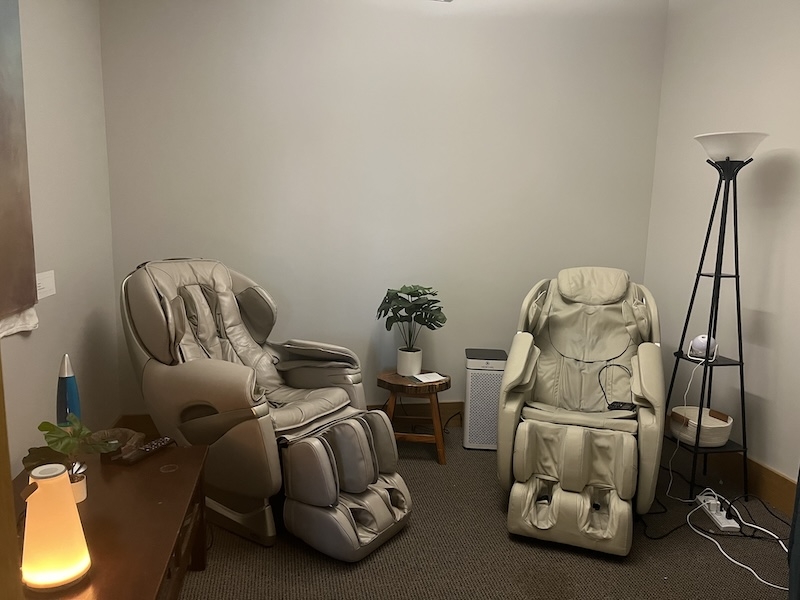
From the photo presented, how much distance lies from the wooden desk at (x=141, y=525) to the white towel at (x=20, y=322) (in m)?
0.47

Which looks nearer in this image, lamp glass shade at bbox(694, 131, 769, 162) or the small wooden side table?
lamp glass shade at bbox(694, 131, 769, 162)

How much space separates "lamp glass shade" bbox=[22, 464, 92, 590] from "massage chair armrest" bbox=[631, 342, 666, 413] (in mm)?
2025

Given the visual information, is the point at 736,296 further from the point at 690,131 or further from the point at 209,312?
the point at 209,312

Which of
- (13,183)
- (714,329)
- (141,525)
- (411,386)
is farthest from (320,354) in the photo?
(714,329)

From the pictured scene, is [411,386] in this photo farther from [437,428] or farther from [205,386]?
[205,386]

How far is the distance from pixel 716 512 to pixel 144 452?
236 centimetres

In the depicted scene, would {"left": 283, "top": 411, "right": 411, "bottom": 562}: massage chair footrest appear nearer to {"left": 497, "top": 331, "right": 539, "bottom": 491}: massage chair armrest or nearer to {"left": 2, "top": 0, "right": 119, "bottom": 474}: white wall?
{"left": 497, "top": 331, "right": 539, "bottom": 491}: massage chair armrest

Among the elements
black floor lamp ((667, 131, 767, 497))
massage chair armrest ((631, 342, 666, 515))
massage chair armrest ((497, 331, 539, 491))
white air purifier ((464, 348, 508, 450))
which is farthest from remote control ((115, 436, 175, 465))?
black floor lamp ((667, 131, 767, 497))

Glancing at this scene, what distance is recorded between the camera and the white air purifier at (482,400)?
124 inches

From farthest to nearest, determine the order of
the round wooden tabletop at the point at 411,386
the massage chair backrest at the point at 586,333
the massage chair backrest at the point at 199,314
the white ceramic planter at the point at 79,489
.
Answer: the round wooden tabletop at the point at 411,386
the massage chair backrest at the point at 586,333
the massage chair backrest at the point at 199,314
the white ceramic planter at the point at 79,489

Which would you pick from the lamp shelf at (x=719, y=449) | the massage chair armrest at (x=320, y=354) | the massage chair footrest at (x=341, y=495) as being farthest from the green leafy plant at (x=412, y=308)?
the lamp shelf at (x=719, y=449)

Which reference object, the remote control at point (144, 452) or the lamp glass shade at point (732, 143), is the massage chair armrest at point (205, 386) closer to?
the remote control at point (144, 452)

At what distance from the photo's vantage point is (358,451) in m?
2.21

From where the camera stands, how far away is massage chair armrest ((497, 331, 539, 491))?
2.37m
